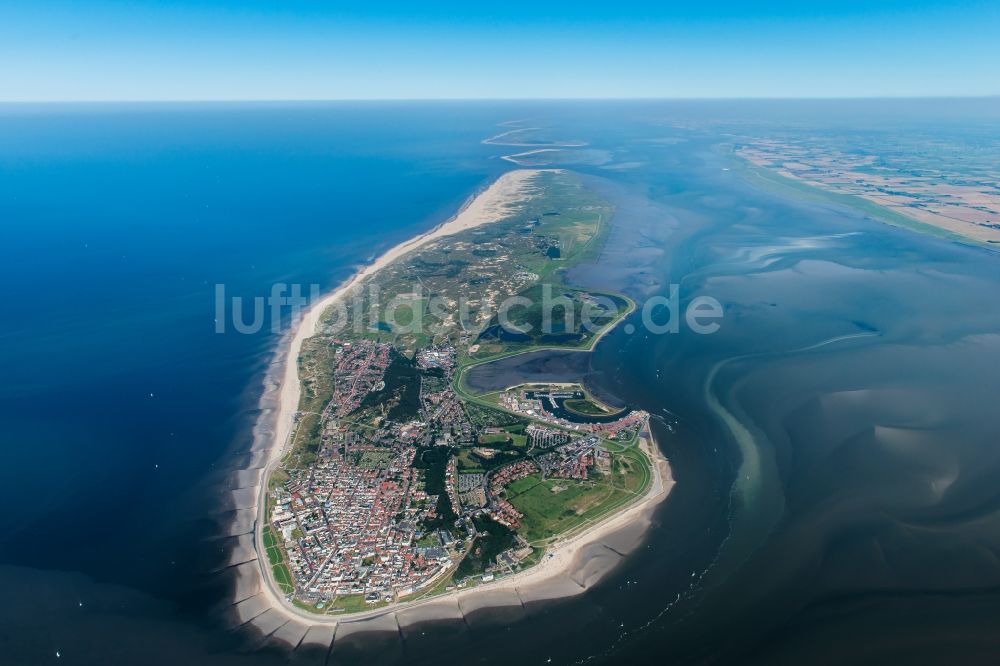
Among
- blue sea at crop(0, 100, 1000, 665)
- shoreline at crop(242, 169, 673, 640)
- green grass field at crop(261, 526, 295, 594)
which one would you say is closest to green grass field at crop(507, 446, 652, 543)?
shoreline at crop(242, 169, 673, 640)

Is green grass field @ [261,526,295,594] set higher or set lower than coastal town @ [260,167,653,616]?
lower

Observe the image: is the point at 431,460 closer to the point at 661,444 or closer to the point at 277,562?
the point at 277,562

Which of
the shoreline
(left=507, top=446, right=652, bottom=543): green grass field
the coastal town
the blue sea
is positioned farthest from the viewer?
(left=507, top=446, right=652, bottom=543): green grass field

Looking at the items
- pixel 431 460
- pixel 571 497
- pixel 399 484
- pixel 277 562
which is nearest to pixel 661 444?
pixel 571 497

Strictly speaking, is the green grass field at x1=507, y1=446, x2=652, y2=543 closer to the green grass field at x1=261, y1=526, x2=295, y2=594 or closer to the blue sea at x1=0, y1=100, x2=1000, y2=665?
the blue sea at x1=0, y1=100, x2=1000, y2=665

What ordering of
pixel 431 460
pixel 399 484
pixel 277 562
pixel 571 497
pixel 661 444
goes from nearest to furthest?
pixel 277 562 → pixel 571 497 → pixel 399 484 → pixel 431 460 → pixel 661 444

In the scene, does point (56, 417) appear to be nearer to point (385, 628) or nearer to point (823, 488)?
point (385, 628)

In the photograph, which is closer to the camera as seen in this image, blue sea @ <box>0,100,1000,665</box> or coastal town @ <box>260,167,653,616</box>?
blue sea @ <box>0,100,1000,665</box>

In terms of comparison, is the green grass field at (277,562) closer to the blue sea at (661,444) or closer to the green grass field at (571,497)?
the blue sea at (661,444)

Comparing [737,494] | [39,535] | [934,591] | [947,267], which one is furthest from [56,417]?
[947,267]
